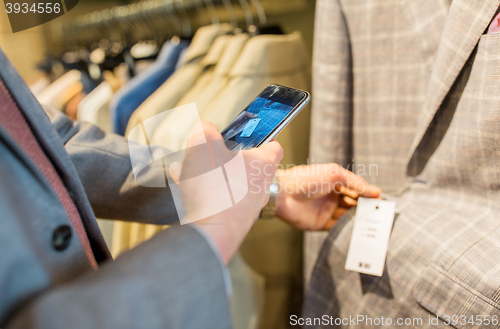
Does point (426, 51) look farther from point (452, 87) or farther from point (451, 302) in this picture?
point (451, 302)

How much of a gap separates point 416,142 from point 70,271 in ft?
1.45

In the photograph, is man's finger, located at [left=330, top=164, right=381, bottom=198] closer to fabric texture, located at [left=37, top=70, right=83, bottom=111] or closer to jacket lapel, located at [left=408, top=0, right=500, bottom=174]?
jacket lapel, located at [left=408, top=0, right=500, bottom=174]

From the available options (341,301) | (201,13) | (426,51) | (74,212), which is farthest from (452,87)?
(201,13)

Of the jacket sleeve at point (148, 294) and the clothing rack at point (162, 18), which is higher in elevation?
the clothing rack at point (162, 18)

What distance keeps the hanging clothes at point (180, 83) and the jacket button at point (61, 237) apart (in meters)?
0.30

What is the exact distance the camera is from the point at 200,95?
1.95 ft

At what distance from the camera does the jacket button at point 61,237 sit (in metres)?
0.25

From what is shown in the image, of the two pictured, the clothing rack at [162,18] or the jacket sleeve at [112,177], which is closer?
the jacket sleeve at [112,177]

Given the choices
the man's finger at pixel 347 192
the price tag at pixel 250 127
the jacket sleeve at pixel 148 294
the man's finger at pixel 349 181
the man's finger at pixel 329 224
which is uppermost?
the price tag at pixel 250 127

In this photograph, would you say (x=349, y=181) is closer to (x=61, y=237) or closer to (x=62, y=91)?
(x=61, y=237)

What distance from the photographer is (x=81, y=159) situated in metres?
0.43

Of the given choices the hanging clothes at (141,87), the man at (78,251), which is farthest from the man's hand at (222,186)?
the hanging clothes at (141,87)

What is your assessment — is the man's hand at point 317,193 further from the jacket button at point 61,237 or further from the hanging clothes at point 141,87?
the hanging clothes at point 141,87

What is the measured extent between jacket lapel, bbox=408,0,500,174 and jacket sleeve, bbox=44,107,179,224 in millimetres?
374
